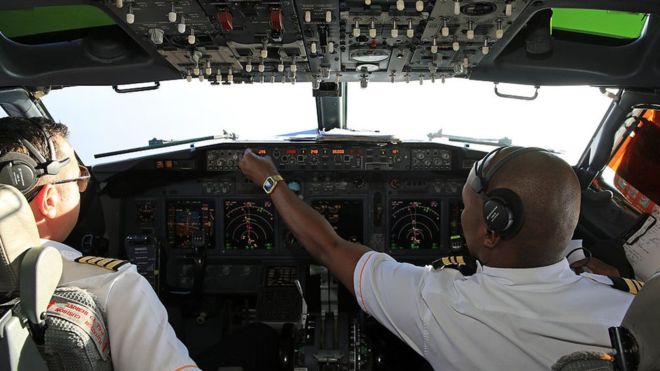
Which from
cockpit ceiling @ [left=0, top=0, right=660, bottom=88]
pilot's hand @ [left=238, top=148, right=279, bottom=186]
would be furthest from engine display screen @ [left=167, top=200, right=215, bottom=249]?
pilot's hand @ [left=238, top=148, right=279, bottom=186]

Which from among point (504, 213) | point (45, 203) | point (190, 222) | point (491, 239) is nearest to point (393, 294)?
point (491, 239)

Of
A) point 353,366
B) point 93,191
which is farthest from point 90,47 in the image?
point 353,366

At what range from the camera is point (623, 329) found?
96 cm

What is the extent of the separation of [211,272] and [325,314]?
4.32 ft

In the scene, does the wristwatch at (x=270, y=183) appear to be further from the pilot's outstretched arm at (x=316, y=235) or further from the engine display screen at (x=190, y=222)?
the engine display screen at (x=190, y=222)

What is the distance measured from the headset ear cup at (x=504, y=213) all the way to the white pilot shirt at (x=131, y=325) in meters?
0.89

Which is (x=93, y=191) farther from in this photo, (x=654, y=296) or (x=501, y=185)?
(x=654, y=296)

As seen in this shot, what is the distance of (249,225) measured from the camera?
4.01m

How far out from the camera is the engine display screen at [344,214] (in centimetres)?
399

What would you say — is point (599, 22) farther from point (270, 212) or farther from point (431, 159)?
point (270, 212)

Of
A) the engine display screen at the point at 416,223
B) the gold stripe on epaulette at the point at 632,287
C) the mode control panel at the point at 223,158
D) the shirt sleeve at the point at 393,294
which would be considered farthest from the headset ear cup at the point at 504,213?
the mode control panel at the point at 223,158

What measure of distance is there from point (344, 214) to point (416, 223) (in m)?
0.54

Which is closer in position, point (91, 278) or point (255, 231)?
point (91, 278)

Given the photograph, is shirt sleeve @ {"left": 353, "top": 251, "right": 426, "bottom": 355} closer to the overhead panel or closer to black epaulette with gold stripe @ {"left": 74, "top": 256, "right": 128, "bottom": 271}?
black epaulette with gold stripe @ {"left": 74, "top": 256, "right": 128, "bottom": 271}
